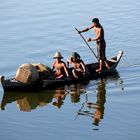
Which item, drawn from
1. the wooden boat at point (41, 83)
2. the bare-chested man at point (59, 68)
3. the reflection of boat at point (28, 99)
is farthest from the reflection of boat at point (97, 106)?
the reflection of boat at point (28, 99)

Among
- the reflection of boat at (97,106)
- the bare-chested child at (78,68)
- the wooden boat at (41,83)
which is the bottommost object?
the reflection of boat at (97,106)

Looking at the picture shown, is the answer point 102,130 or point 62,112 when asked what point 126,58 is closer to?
point 62,112

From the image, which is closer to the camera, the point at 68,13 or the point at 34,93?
the point at 34,93

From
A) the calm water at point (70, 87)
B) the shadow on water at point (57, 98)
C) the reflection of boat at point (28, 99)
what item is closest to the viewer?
the calm water at point (70, 87)

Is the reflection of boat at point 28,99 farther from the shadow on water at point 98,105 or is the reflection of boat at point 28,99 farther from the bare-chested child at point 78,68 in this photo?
the shadow on water at point 98,105

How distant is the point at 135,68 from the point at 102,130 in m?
6.08

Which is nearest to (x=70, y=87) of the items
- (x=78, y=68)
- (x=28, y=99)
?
(x=78, y=68)

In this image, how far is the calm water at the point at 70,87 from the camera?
44.9 ft

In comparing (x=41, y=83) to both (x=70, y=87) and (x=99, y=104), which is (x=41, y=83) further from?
(x=99, y=104)

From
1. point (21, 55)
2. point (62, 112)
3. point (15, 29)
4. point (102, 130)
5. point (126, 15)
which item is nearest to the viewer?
point (102, 130)

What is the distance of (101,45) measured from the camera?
59.8 ft

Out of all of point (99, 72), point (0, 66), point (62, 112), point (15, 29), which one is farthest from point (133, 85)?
point (15, 29)

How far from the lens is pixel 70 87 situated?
17250mm

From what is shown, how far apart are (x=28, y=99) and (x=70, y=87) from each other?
57.5 inches
